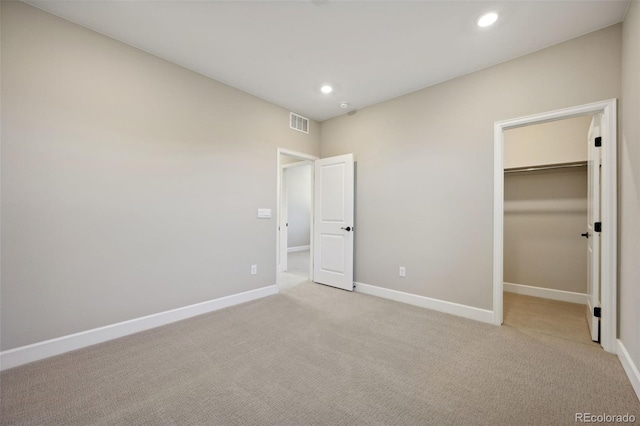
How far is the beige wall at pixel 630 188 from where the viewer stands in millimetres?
1825

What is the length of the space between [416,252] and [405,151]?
138 cm

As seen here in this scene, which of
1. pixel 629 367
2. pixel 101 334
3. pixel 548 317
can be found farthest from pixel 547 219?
pixel 101 334

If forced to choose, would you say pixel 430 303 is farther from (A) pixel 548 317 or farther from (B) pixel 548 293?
(B) pixel 548 293

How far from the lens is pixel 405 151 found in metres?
3.56

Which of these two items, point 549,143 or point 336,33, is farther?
point 549,143

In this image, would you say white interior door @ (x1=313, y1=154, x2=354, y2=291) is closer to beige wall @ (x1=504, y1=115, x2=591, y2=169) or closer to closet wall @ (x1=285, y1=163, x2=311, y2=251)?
beige wall @ (x1=504, y1=115, x2=591, y2=169)

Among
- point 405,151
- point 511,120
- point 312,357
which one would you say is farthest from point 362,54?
point 312,357

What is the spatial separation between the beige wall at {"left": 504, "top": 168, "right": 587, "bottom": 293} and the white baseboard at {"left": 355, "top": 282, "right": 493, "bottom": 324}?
1594mm

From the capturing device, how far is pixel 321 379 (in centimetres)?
187

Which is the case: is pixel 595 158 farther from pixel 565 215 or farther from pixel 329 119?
pixel 329 119

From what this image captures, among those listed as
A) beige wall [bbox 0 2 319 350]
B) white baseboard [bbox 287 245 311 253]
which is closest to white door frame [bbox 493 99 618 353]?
beige wall [bbox 0 2 319 350]

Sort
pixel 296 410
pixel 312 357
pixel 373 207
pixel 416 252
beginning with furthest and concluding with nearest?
pixel 373 207 → pixel 416 252 → pixel 312 357 → pixel 296 410
